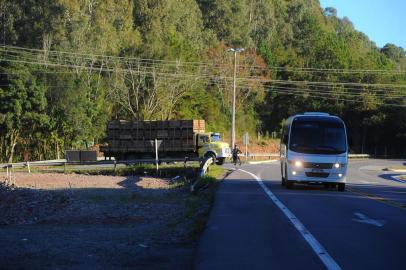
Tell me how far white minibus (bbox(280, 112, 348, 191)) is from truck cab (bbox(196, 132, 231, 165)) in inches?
987

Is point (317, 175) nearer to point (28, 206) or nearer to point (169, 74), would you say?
point (28, 206)

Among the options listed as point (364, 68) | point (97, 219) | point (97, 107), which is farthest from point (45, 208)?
point (364, 68)

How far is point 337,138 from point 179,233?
12.6m

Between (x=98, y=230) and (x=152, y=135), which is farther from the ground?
(x=152, y=135)

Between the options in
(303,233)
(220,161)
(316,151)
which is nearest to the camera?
(303,233)

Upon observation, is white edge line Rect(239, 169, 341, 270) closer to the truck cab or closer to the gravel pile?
the gravel pile

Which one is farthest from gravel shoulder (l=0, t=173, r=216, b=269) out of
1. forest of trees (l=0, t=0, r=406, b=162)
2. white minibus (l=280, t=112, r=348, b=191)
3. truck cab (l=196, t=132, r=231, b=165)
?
forest of trees (l=0, t=0, r=406, b=162)

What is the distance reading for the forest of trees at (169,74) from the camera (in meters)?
60.3

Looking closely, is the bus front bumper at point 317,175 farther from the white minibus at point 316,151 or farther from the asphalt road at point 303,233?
the asphalt road at point 303,233

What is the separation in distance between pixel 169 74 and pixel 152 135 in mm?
18302

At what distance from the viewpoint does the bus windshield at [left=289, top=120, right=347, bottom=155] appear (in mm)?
24500

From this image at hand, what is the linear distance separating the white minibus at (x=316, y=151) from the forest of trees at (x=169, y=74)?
1482 inches

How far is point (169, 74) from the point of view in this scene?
227ft

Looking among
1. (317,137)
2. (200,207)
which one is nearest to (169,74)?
(317,137)
